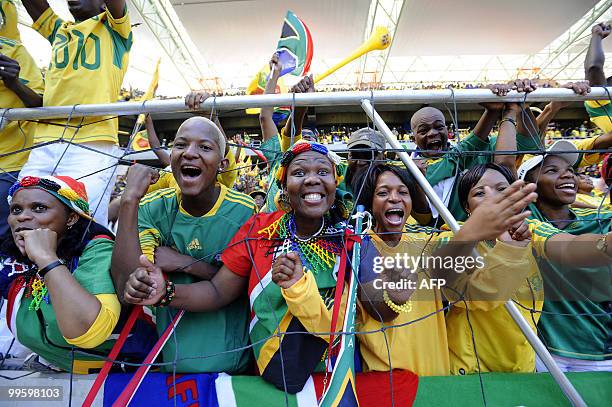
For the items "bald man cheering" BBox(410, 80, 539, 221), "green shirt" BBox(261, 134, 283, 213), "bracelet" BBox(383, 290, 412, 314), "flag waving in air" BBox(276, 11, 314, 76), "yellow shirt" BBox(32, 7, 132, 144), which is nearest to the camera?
"bracelet" BBox(383, 290, 412, 314)

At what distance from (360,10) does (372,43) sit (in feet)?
18.2

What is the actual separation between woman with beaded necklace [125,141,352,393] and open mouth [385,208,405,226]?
0.16 meters

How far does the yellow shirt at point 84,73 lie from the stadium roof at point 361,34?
5944mm

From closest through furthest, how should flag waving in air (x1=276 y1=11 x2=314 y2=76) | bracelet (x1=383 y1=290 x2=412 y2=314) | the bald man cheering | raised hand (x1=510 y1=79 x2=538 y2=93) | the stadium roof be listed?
bracelet (x1=383 y1=290 x2=412 y2=314) < raised hand (x1=510 y1=79 x2=538 y2=93) < the bald man cheering < flag waving in air (x1=276 y1=11 x2=314 y2=76) < the stadium roof

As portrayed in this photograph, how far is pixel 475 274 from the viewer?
1.10 m

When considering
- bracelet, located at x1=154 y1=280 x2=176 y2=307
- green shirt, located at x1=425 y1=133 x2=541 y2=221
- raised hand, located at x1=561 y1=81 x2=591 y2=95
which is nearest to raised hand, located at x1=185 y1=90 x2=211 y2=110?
bracelet, located at x1=154 y1=280 x2=176 y2=307

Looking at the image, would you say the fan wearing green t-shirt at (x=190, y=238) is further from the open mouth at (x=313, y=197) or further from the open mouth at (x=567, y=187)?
the open mouth at (x=567, y=187)

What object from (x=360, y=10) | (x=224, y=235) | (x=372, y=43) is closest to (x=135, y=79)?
(x=360, y=10)

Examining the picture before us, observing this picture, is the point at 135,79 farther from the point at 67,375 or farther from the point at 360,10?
the point at 67,375

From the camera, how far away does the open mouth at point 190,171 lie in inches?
51.0

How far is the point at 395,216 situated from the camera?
129 centimetres

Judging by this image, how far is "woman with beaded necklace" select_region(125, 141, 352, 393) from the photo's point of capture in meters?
0.98

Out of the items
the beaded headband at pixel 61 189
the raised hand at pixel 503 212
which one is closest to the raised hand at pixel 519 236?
the raised hand at pixel 503 212

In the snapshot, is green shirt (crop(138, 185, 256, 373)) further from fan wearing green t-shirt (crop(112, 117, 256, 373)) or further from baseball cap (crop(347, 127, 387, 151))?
baseball cap (crop(347, 127, 387, 151))
